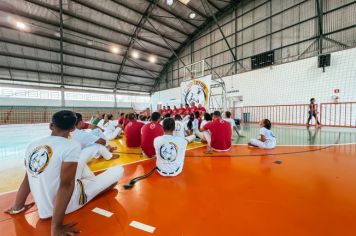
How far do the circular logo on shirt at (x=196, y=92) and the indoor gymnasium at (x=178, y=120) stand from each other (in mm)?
101

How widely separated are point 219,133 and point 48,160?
3.36m

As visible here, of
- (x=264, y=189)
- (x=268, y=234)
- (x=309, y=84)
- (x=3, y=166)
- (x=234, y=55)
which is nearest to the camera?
(x=268, y=234)

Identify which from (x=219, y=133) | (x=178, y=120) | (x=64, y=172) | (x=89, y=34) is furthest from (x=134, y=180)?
(x=89, y=34)

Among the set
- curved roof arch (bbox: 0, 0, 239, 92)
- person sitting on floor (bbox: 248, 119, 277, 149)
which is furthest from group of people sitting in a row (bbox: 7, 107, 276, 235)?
curved roof arch (bbox: 0, 0, 239, 92)

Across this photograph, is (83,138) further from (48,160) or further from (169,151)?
(48,160)

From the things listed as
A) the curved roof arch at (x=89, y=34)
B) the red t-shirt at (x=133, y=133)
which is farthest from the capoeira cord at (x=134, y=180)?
the curved roof arch at (x=89, y=34)

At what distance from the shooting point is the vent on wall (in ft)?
38.4

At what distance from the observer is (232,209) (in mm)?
1626

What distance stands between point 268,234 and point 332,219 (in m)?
0.68

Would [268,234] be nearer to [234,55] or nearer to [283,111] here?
[283,111]

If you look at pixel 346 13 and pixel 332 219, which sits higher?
pixel 346 13

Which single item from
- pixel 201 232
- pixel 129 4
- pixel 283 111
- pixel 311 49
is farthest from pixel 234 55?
pixel 201 232

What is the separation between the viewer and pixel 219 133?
3926mm

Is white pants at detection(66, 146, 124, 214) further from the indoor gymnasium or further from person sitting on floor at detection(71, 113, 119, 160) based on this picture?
person sitting on floor at detection(71, 113, 119, 160)
